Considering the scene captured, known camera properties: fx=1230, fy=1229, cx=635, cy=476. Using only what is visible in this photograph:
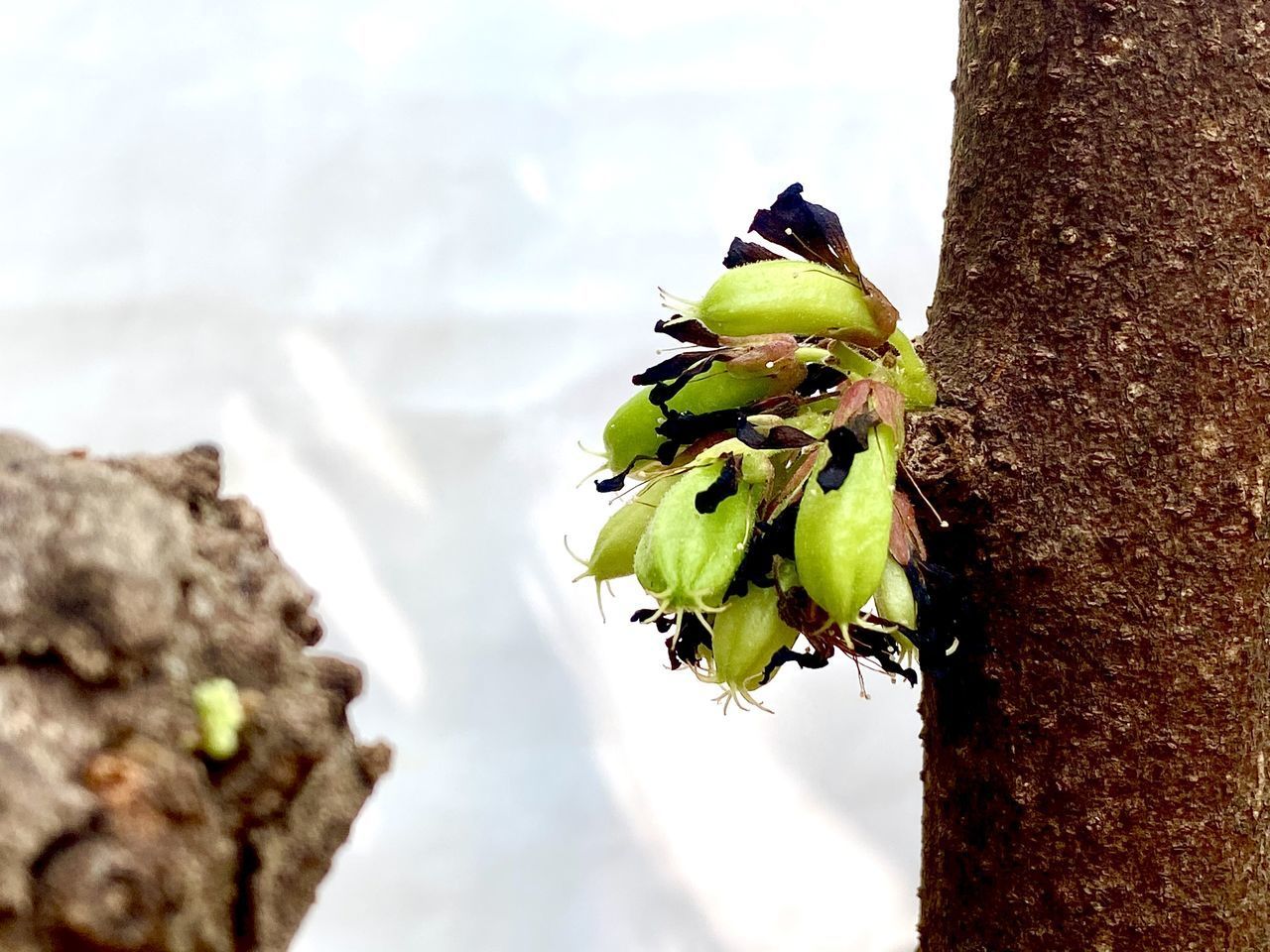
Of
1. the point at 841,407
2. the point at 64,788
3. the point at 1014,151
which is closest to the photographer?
the point at 64,788

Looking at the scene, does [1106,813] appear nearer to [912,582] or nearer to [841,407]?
[912,582]

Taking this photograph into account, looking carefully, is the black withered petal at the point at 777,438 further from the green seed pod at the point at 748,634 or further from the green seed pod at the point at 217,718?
the green seed pod at the point at 217,718

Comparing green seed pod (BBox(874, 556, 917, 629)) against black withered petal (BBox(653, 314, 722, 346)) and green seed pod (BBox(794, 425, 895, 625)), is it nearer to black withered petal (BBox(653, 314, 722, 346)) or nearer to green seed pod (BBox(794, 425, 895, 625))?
green seed pod (BBox(794, 425, 895, 625))

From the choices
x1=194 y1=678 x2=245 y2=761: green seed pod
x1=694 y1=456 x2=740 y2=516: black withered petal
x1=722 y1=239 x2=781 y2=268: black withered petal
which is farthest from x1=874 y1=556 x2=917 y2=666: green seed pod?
x1=194 y1=678 x2=245 y2=761: green seed pod

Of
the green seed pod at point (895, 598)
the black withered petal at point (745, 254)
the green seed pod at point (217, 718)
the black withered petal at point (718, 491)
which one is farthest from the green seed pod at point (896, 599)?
the green seed pod at point (217, 718)

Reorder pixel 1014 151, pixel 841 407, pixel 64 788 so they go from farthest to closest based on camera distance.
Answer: pixel 1014 151 < pixel 841 407 < pixel 64 788

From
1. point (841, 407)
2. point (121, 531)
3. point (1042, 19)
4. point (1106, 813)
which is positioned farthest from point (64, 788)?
point (1042, 19)

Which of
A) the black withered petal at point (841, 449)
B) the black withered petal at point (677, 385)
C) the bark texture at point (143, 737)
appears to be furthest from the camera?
the black withered petal at point (677, 385)
